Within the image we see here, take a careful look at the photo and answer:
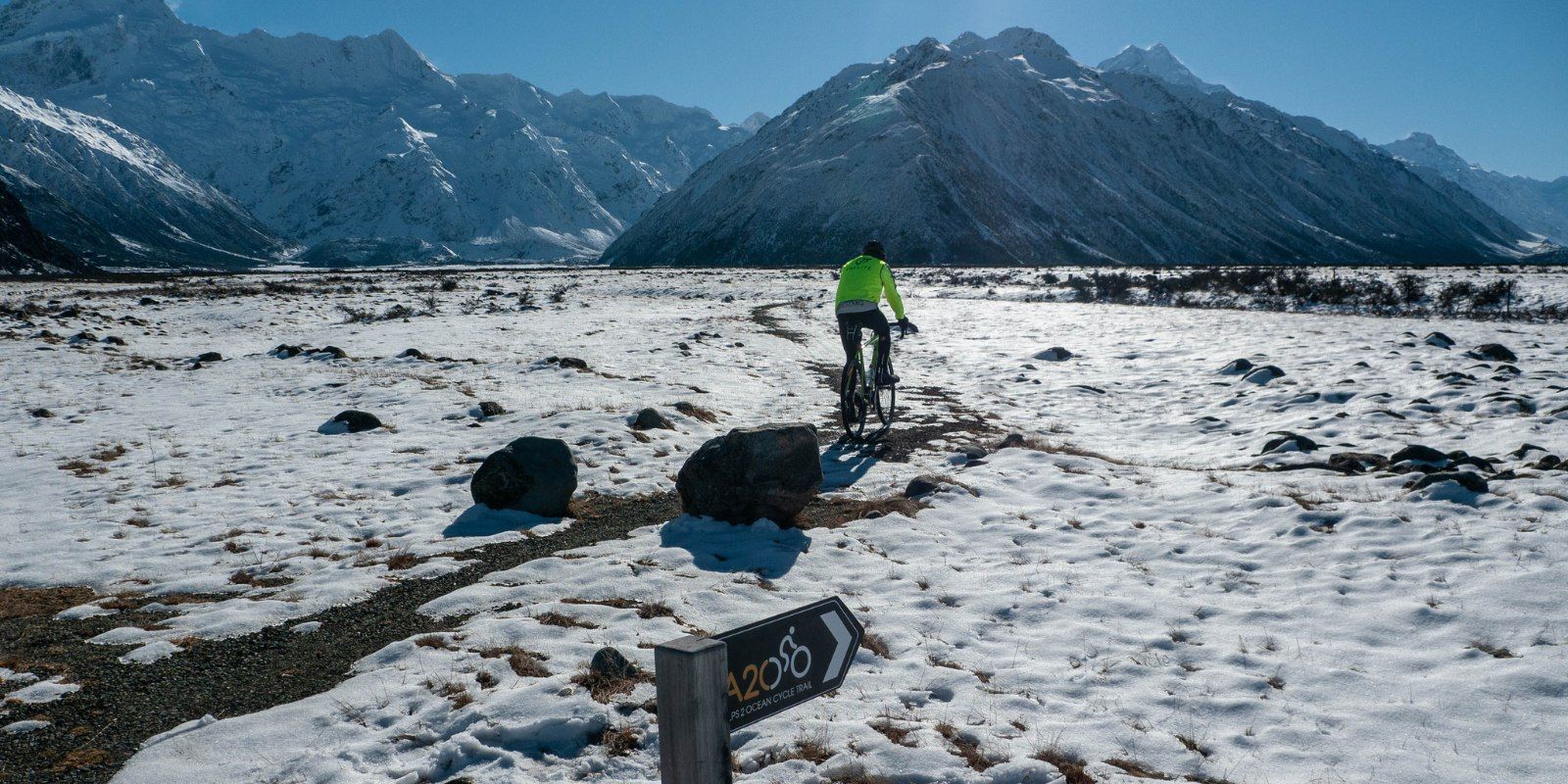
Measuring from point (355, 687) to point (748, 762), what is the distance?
3.20 m

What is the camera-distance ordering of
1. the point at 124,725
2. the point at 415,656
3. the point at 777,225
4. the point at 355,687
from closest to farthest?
the point at 124,725 < the point at 355,687 < the point at 415,656 < the point at 777,225

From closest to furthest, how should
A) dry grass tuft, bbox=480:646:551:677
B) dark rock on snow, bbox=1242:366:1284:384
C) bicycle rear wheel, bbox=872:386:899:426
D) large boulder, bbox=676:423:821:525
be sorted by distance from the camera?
dry grass tuft, bbox=480:646:551:677
large boulder, bbox=676:423:821:525
bicycle rear wheel, bbox=872:386:899:426
dark rock on snow, bbox=1242:366:1284:384

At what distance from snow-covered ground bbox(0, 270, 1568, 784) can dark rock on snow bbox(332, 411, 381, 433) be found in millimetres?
334

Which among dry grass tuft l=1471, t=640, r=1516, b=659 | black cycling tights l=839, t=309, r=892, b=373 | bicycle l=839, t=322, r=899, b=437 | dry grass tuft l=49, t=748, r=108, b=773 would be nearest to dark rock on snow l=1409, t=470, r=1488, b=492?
dry grass tuft l=1471, t=640, r=1516, b=659

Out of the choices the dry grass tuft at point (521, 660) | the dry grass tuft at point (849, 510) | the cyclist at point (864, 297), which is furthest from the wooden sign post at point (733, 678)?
the cyclist at point (864, 297)

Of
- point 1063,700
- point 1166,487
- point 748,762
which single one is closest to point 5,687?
point 748,762

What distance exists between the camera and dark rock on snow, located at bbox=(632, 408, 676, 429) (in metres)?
14.7

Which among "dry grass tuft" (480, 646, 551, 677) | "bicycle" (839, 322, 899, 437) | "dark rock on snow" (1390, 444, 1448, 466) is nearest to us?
"dry grass tuft" (480, 646, 551, 677)

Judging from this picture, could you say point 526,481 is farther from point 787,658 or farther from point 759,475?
point 787,658

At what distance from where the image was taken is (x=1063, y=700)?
18.9ft

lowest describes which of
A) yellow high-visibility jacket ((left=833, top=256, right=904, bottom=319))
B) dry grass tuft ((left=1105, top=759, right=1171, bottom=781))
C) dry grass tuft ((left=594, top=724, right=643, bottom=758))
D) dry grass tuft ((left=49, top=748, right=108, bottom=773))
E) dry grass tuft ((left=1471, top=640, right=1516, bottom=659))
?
dry grass tuft ((left=1105, top=759, right=1171, bottom=781))

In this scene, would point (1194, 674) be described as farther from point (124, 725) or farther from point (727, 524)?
point (124, 725)

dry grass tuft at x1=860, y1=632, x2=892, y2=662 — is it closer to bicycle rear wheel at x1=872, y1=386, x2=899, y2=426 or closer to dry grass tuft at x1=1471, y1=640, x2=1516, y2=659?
dry grass tuft at x1=1471, y1=640, x2=1516, y2=659

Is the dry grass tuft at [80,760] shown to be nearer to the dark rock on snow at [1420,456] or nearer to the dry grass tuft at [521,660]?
A: the dry grass tuft at [521,660]
